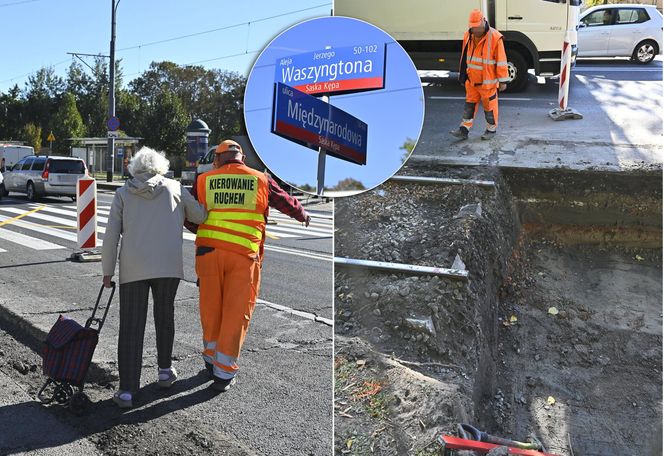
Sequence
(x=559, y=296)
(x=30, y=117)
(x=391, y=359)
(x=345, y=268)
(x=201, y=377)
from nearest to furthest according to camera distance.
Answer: (x=345, y=268)
(x=391, y=359)
(x=559, y=296)
(x=201, y=377)
(x=30, y=117)

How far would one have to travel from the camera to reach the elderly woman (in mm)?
3795

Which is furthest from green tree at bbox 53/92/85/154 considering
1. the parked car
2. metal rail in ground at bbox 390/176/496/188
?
metal rail in ground at bbox 390/176/496/188

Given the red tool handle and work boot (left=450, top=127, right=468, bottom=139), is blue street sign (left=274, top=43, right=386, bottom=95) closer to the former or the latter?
the red tool handle

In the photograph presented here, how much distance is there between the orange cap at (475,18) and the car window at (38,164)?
19.3 m

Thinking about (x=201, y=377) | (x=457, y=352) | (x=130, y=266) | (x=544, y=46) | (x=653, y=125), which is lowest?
(x=201, y=377)

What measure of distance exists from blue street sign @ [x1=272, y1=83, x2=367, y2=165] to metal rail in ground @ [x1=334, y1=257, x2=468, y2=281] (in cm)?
128

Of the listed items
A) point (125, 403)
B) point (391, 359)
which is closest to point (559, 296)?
point (391, 359)

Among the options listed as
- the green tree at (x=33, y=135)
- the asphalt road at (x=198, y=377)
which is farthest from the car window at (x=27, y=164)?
the green tree at (x=33, y=135)

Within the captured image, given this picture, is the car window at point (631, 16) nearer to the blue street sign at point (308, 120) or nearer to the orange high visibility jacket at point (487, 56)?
the orange high visibility jacket at point (487, 56)

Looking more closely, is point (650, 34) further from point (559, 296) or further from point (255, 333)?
point (255, 333)

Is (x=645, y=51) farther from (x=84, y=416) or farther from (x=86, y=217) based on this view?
(x=86, y=217)

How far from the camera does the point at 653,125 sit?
355 cm

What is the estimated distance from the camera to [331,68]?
1301 mm

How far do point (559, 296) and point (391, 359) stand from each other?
1.62 metres
